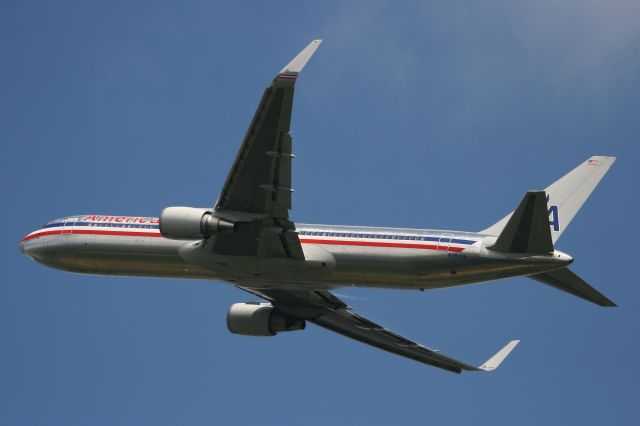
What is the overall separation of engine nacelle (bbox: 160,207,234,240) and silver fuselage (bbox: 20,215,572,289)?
2542 millimetres

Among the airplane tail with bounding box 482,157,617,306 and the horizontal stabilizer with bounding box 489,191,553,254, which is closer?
the horizontal stabilizer with bounding box 489,191,553,254

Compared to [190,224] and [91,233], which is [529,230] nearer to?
[190,224]

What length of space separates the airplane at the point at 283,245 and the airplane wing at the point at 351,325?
0.12 metres

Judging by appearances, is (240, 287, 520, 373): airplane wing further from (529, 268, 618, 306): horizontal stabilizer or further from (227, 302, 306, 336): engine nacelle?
(529, 268, 618, 306): horizontal stabilizer

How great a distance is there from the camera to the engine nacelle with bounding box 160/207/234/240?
5128 cm

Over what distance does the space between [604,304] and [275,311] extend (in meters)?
18.2

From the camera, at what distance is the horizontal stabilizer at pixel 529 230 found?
47094 millimetres

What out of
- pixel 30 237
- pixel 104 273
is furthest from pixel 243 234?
pixel 30 237

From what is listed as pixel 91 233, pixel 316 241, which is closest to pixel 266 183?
pixel 316 241

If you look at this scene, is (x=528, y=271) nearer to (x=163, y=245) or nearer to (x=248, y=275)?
(x=248, y=275)

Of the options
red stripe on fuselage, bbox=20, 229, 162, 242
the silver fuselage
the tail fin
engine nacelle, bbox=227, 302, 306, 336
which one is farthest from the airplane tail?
red stripe on fuselage, bbox=20, 229, 162, 242

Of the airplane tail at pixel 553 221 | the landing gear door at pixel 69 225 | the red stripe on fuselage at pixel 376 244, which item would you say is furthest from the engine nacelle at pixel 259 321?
the airplane tail at pixel 553 221

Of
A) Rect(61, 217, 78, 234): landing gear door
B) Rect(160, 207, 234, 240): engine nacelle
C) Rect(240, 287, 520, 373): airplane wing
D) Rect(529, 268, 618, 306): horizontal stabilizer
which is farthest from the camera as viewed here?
Rect(240, 287, 520, 373): airplane wing

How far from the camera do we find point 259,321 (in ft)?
201
